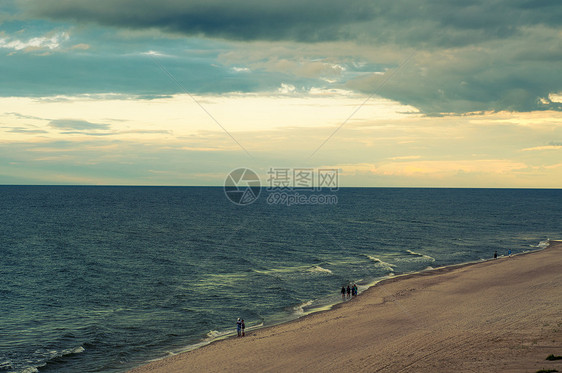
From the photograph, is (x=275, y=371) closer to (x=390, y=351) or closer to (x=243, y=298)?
(x=390, y=351)

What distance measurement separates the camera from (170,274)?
60281mm

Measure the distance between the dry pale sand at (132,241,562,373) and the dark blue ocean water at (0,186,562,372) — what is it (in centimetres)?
501

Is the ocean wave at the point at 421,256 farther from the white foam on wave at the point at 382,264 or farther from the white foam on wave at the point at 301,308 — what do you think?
the white foam on wave at the point at 301,308

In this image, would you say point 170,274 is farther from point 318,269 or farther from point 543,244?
point 543,244

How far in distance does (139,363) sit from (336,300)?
23735 mm

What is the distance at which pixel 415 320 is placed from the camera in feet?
123

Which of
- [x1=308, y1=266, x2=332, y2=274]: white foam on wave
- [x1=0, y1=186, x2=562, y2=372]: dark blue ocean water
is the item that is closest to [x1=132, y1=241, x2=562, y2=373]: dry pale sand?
[x1=0, y1=186, x2=562, y2=372]: dark blue ocean water

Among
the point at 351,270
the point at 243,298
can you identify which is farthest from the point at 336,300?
the point at 351,270

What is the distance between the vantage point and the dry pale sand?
25.8m

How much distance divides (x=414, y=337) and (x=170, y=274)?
125 feet

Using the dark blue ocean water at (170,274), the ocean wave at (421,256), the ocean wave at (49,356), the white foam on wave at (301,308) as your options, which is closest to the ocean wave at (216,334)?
the dark blue ocean water at (170,274)

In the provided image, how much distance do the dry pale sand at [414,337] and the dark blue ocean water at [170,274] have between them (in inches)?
197

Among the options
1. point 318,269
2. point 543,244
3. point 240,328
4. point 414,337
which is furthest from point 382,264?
point 543,244

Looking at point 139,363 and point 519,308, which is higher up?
point 519,308
